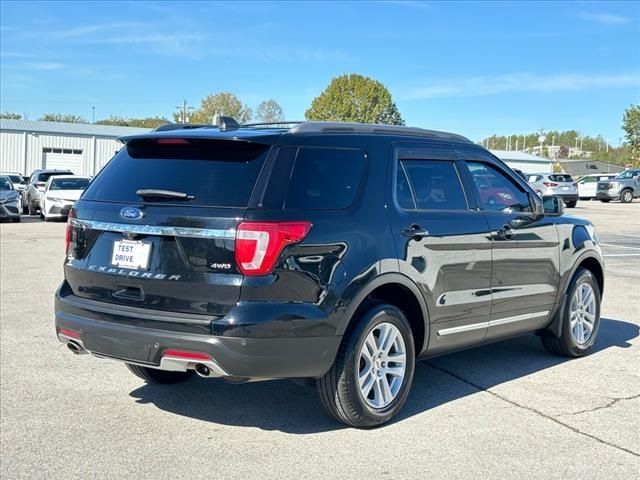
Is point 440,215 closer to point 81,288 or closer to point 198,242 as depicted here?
point 198,242

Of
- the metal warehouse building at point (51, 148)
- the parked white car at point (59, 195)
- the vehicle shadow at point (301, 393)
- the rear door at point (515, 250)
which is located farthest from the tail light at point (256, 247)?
the metal warehouse building at point (51, 148)

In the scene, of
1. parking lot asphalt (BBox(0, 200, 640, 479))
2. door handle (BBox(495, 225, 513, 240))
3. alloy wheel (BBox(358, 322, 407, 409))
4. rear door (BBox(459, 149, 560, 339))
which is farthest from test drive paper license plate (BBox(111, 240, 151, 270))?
door handle (BBox(495, 225, 513, 240))

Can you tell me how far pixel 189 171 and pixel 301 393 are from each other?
1996 millimetres

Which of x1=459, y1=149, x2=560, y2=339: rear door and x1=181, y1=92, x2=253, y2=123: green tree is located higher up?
x1=181, y1=92, x2=253, y2=123: green tree

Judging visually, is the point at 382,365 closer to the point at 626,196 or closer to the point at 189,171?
the point at 189,171

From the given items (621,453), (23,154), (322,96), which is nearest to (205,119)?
(322,96)

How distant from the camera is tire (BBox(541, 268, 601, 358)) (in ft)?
20.8

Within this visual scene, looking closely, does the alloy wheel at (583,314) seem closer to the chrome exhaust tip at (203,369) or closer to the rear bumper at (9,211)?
the chrome exhaust tip at (203,369)

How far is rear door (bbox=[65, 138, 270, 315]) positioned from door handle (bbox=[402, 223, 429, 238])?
1114 mm

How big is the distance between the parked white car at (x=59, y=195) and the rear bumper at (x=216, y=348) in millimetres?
20387

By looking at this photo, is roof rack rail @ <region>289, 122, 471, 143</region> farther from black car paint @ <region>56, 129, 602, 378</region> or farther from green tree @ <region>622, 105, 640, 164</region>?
green tree @ <region>622, 105, 640, 164</region>

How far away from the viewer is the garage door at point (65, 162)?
54.9 meters

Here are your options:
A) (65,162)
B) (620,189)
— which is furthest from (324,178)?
(65,162)

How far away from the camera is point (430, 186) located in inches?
204
